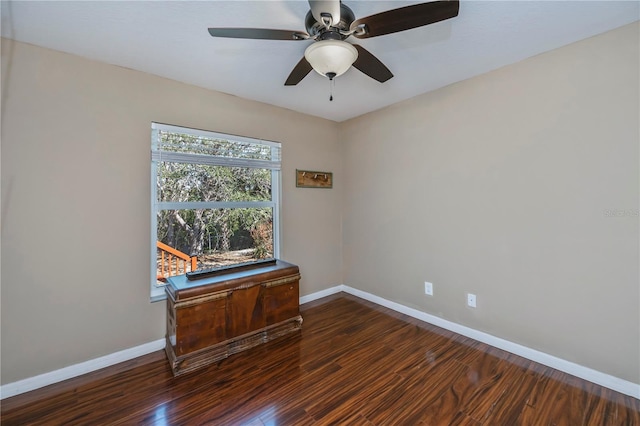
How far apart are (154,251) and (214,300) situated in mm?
756

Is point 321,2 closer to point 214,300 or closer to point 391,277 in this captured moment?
point 214,300

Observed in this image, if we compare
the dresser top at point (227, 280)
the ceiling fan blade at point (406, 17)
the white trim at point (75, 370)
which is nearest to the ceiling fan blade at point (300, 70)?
the ceiling fan blade at point (406, 17)

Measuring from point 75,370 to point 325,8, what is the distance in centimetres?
295

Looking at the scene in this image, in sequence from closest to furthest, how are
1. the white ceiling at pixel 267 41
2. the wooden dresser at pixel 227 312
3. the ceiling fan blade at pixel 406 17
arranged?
1. the ceiling fan blade at pixel 406 17
2. the white ceiling at pixel 267 41
3. the wooden dresser at pixel 227 312

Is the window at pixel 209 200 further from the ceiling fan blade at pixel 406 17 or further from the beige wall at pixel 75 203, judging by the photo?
the ceiling fan blade at pixel 406 17

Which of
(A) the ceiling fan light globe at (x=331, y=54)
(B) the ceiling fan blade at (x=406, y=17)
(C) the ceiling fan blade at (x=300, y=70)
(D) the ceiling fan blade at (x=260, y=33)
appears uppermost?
(C) the ceiling fan blade at (x=300, y=70)

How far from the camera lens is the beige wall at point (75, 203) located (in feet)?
6.13

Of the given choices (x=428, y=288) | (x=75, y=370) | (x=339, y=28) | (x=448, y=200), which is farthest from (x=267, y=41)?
(x=75, y=370)

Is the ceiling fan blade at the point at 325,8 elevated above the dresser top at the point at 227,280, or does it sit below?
above

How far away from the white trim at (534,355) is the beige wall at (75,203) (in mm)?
2584

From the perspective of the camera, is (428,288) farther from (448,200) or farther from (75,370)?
(75,370)

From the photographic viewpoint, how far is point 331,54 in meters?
1.47

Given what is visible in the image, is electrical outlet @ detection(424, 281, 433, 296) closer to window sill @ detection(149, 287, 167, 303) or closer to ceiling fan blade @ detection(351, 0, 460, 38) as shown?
ceiling fan blade @ detection(351, 0, 460, 38)

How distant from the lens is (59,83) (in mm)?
2008
